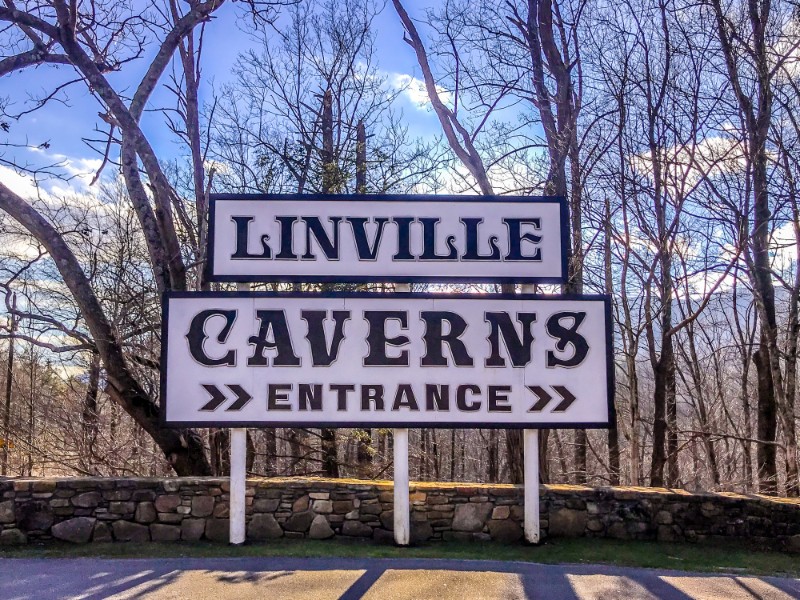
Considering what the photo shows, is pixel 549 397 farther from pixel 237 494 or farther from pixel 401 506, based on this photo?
pixel 237 494

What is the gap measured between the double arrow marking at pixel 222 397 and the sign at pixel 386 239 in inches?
46.7

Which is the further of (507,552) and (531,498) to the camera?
(531,498)

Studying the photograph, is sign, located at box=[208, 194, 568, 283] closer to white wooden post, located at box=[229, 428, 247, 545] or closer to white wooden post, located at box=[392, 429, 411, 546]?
white wooden post, located at box=[229, 428, 247, 545]

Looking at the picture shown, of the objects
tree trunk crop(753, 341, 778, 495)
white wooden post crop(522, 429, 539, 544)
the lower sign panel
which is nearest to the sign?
the lower sign panel

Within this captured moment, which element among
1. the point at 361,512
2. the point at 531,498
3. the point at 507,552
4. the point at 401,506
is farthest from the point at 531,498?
the point at 361,512

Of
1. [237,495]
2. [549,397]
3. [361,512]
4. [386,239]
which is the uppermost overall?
[386,239]

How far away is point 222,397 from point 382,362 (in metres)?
1.75

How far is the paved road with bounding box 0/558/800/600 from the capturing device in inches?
226

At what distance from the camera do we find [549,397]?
24.8ft

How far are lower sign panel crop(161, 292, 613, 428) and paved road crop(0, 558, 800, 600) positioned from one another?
1481 mm

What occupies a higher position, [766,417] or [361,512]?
[766,417]

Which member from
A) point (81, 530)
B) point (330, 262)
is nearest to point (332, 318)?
point (330, 262)

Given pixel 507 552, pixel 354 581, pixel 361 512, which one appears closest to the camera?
pixel 354 581

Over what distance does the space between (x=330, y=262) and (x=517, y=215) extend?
2169 mm
